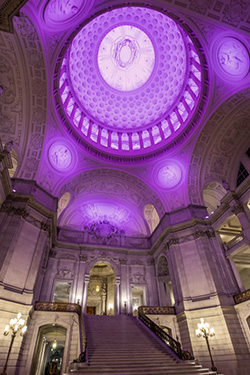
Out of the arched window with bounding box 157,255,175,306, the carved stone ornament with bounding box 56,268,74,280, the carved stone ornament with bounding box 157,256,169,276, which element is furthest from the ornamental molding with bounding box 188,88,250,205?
the carved stone ornament with bounding box 56,268,74,280

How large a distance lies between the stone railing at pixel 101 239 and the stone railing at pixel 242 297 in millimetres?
9956

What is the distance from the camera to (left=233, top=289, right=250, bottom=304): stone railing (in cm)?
1361

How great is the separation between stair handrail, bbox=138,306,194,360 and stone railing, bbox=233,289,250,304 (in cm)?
474

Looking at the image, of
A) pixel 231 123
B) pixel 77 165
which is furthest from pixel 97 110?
pixel 231 123

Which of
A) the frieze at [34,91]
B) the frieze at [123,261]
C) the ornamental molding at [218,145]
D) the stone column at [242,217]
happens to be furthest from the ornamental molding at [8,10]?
the frieze at [123,261]

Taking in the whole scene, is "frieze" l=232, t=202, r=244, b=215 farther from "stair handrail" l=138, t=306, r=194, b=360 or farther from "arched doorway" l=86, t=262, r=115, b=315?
"arched doorway" l=86, t=262, r=115, b=315

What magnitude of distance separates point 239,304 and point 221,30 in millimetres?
16772

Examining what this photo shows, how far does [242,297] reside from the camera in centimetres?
1394

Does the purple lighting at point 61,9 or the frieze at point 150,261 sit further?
the frieze at point 150,261

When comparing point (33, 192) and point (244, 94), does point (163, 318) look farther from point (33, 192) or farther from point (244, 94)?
point (244, 94)

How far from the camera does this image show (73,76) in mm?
20266

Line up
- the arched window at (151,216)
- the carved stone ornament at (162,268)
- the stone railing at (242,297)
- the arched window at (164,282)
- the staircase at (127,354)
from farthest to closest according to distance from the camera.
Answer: the arched window at (151,216) → the carved stone ornament at (162,268) → the arched window at (164,282) → the stone railing at (242,297) → the staircase at (127,354)

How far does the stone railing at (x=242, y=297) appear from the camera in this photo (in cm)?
1361

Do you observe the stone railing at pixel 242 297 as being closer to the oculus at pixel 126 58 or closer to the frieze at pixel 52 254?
the frieze at pixel 52 254
